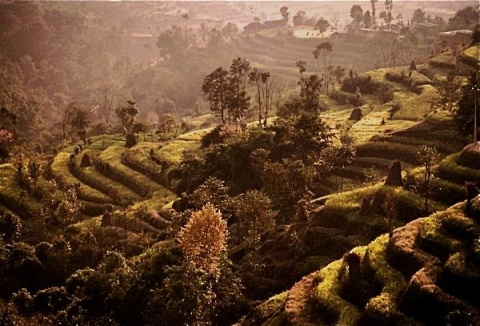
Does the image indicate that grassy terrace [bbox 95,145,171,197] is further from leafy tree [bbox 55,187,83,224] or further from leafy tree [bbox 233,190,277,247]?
leafy tree [bbox 233,190,277,247]

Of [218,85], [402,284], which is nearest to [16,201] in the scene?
[218,85]

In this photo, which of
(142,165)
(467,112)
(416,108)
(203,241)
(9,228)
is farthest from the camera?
(416,108)

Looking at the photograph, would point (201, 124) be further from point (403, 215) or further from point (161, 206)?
point (403, 215)

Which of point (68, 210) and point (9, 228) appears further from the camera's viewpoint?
point (68, 210)

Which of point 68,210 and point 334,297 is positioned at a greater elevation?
point 334,297

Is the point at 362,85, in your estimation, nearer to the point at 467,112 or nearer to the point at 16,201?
the point at 467,112


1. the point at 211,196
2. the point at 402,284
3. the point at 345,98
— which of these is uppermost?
the point at 402,284

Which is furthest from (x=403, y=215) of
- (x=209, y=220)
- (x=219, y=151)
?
(x=219, y=151)

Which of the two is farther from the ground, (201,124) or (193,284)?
(193,284)

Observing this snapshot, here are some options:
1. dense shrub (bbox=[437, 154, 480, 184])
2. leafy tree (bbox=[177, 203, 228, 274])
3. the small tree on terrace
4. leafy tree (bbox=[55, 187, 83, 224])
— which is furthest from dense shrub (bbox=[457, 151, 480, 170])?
the small tree on terrace
